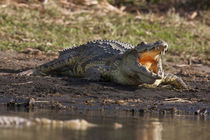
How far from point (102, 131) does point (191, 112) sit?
2708 millimetres

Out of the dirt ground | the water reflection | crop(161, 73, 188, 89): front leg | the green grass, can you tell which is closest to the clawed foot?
the dirt ground

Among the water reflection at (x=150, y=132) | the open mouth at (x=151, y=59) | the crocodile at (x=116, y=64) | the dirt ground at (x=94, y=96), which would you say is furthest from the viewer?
the crocodile at (x=116, y=64)

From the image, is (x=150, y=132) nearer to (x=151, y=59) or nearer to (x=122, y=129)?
(x=122, y=129)

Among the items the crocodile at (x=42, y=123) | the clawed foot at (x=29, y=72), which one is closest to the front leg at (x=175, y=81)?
the clawed foot at (x=29, y=72)

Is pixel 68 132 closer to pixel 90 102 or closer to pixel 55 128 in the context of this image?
pixel 55 128

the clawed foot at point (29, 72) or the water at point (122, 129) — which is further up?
the clawed foot at point (29, 72)

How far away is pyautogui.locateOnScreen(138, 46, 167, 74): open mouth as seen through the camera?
29.3 ft

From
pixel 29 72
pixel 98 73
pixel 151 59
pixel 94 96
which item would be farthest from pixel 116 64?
pixel 29 72

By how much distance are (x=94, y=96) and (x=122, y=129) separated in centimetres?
270

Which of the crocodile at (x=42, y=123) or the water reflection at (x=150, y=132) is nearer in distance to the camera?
the water reflection at (x=150, y=132)

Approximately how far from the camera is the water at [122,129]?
5.43 m

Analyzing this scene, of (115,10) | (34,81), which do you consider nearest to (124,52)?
(34,81)

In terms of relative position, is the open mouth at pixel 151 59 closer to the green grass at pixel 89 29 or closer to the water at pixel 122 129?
the water at pixel 122 129

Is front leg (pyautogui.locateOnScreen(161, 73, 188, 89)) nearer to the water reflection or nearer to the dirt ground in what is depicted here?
the dirt ground
